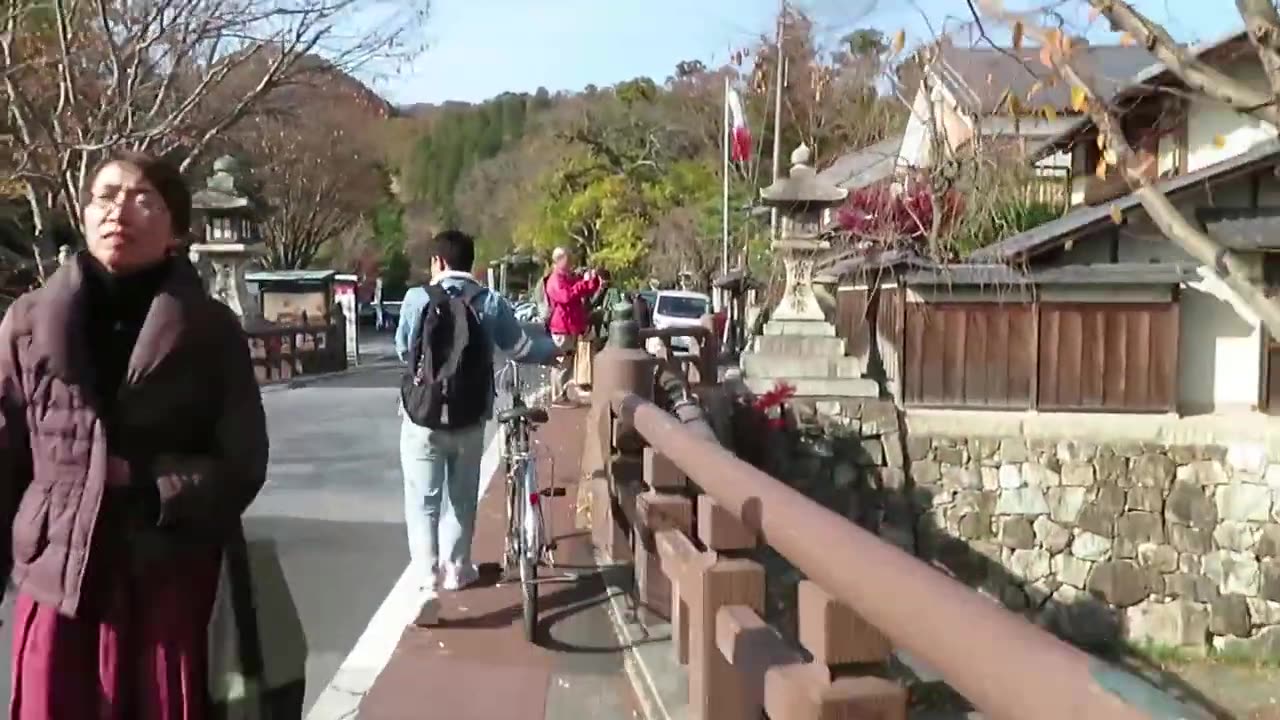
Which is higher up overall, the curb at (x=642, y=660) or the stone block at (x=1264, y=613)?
the curb at (x=642, y=660)

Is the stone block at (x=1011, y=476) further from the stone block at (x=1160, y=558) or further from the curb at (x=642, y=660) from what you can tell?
the curb at (x=642, y=660)

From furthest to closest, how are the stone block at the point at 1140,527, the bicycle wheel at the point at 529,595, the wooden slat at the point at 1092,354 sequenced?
1. the stone block at the point at 1140,527
2. the wooden slat at the point at 1092,354
3. the bicycle wheel at the point at 529,595

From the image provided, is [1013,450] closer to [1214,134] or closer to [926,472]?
[926,472]

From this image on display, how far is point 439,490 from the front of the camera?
213 inches

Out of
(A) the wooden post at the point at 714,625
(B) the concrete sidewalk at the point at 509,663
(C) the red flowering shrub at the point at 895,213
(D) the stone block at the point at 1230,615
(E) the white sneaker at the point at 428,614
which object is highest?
(C) the red flowering shrub at the point at 895,213

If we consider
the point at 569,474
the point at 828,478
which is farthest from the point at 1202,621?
the point at 569,474

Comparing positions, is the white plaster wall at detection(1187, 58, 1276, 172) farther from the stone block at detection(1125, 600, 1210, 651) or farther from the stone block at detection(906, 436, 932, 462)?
the stone block at detection(1125, 600, 1210, 651)

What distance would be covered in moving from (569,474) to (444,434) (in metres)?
3.68

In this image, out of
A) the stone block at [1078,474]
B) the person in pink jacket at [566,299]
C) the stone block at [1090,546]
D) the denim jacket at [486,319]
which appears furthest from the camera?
the stone block at [1090,546]

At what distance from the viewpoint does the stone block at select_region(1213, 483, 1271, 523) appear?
15336mm

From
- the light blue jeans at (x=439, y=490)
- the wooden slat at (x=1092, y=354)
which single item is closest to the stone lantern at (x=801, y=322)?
the wooden slat at (x=1092, y=354)

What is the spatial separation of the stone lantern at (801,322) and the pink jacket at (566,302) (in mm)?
3367

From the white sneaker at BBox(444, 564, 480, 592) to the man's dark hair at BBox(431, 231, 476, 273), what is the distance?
1.42 metres

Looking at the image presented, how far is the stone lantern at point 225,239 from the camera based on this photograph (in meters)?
22.8
